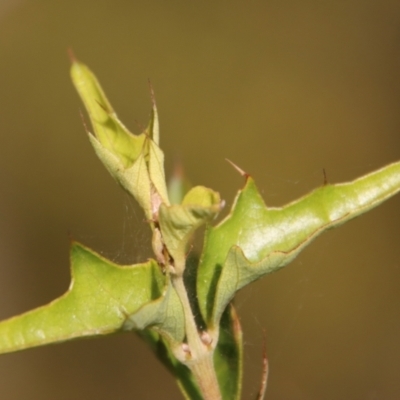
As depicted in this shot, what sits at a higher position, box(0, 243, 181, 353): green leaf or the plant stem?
box(0, 243, 181, 353): green leaf

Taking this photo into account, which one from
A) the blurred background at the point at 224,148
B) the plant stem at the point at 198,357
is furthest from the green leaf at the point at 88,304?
the blurred background at the point at 224,148

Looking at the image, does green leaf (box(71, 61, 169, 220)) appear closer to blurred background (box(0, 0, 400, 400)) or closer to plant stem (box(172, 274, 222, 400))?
plant stem (box(172, 274, 222, 400))

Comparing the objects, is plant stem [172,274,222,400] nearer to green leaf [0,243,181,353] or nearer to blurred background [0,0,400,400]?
green leaf [0,243,181,353]

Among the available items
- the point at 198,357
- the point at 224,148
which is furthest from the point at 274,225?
the point at 224,148

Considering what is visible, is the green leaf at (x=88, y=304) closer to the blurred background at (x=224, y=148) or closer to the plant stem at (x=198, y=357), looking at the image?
the plant stem at (x=198, y=357)

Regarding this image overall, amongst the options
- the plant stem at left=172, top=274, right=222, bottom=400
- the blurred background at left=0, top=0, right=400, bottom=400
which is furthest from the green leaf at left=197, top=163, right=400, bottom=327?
the blurred background at left=0, top=0, right=400, bottom=400

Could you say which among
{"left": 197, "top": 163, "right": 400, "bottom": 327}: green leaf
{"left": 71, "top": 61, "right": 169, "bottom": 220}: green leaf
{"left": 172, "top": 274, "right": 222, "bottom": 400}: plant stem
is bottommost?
{"left": 172, "top": 274, "right": 222, "bottom": 400}: plant stem

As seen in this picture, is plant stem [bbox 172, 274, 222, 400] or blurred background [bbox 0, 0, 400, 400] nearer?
plant stem [bbox 172, 274, 222, 400]
